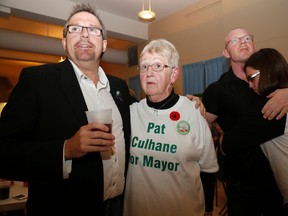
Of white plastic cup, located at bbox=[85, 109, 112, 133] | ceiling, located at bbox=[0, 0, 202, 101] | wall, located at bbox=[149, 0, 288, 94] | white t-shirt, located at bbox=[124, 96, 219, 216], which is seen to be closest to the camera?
white plastic cup, located at bbox=[85, 109, 112, 133]

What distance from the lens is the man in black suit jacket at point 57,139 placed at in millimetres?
1119

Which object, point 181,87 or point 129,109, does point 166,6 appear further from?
point 129,109

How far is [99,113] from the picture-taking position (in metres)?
1.07

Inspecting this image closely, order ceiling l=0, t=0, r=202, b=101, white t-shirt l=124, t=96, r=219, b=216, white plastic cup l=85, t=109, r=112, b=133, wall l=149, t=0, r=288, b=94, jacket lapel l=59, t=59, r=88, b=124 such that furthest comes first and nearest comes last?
ceiling l=0, t=0, r=202, b=101 < wall l=149, t=0, r=288, b=94 < white t-shirt l=124, t=96, r=219, b=216 < jacket lapel l=59, t=59, r=88, b=124 < white plastic cup l=85, t=109, r=112, b=133

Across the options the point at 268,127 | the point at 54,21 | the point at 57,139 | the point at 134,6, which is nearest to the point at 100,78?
the point at 57,139

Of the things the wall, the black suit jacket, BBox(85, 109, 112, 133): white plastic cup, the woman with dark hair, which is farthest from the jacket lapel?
the wall

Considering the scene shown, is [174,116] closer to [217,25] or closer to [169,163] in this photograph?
[169,163]

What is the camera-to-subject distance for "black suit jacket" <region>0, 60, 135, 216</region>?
3.70 feet

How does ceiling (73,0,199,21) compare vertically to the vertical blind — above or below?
above

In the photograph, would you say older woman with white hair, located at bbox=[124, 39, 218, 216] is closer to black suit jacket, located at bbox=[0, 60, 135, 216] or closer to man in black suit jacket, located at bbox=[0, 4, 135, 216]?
man in black suit jacket, located at bbox=[0, 4, 135, 216]

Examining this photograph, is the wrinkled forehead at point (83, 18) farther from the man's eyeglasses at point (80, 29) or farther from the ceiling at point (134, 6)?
the ceiling at point (134, 6)

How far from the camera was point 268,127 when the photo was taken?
1.54 meters

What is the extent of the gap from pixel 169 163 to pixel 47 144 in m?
0.74

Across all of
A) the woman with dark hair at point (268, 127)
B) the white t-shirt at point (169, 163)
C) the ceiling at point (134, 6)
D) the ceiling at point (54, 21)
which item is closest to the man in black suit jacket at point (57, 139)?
the white t-shirt at point (169, 163)
